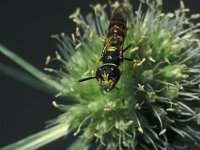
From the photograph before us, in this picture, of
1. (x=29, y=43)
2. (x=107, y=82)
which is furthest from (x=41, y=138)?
(x=29, y=43)

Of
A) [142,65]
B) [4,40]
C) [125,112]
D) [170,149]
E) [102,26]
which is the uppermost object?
[4,40]

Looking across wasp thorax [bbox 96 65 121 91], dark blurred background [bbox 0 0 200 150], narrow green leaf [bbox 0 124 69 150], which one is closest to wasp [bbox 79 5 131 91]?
wasp thorax [bbox 96 65 121 91]

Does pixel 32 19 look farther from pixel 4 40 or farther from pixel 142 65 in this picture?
pixel 142 65

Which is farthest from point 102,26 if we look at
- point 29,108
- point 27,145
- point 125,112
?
point 29,108

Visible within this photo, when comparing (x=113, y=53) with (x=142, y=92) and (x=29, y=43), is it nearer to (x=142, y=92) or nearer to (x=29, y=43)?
(x=142, y=92)

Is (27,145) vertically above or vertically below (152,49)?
below

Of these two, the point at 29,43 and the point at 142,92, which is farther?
the point at 29,43

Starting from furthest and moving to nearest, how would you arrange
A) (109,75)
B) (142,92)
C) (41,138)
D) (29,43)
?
(29,43) → (41,138) → (142,92) → (109,75)
